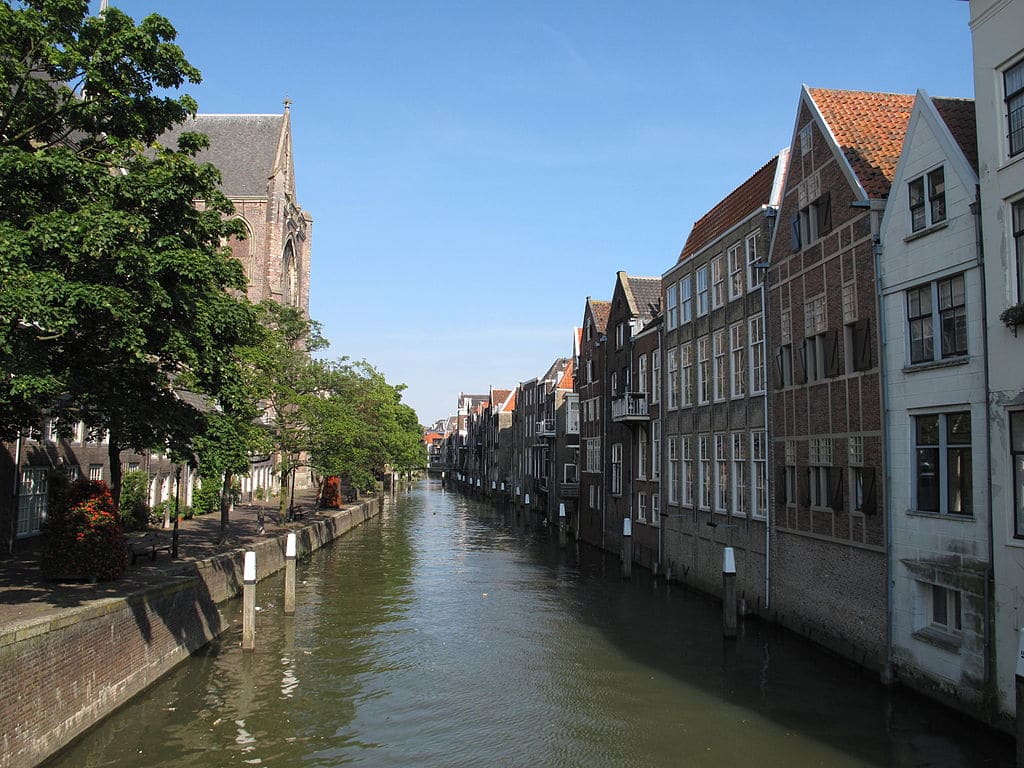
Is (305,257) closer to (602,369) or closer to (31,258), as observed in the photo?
(602,369)

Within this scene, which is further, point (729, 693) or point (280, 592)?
point (280, 592)

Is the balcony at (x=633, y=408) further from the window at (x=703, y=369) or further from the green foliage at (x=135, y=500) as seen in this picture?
the green foliage at (x=135, y=500)

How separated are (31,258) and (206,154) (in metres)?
63.1

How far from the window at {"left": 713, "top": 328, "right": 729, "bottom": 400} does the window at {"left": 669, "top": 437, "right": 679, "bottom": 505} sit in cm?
427

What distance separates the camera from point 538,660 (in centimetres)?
1944

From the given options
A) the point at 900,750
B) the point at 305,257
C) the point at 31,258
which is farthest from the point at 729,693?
the point at 305,257

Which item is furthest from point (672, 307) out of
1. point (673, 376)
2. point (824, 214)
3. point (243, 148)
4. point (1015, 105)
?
point (243, 148)

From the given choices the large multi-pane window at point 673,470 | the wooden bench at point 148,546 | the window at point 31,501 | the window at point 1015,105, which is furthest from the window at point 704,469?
the window at point 31,501

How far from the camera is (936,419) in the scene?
1541 centimetres

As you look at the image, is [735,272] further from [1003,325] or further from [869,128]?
[1003,325]

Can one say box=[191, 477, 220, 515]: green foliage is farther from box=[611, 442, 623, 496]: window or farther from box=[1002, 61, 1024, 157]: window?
box=[1002, 61, 1024, 157]: window

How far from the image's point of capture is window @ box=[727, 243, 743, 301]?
25.4 m

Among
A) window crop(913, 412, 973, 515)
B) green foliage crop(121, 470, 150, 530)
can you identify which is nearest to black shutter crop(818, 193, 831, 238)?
window crop(913, 412, 973, 515)

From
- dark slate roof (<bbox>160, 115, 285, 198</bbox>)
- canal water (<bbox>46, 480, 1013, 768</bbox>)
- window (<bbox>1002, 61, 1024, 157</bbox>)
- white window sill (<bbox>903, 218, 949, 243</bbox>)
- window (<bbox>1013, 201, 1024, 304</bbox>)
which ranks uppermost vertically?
dark slate roof (<bbox>160, 115, 285, 198</bbox>)
